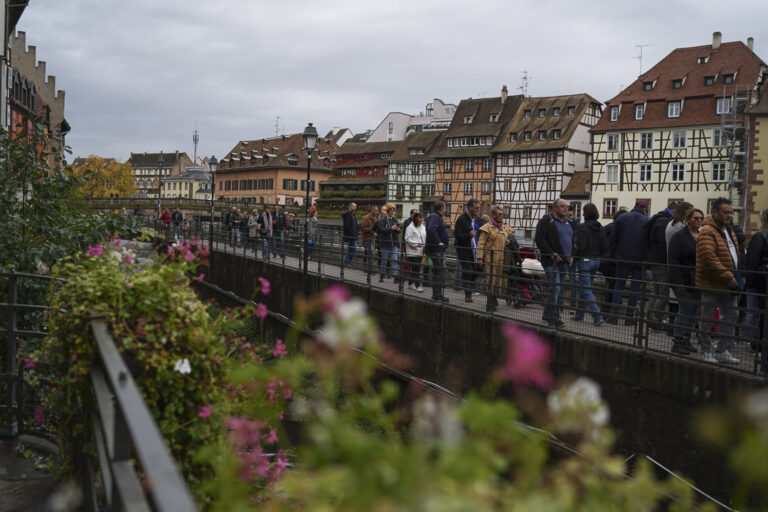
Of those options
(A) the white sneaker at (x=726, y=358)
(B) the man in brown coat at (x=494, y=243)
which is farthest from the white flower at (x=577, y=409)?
(B) the man in brown coat at (x=494, y=243)

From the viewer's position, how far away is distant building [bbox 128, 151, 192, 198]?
170 meters

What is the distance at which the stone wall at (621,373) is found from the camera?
746cm

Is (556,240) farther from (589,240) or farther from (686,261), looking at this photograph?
(686,261)

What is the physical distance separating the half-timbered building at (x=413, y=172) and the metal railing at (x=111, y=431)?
6436 centimetres

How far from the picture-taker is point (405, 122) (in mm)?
89750

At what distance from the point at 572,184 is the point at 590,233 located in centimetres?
4618

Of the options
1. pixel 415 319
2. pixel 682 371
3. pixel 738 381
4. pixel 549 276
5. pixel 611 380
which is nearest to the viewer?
pixel 738 381

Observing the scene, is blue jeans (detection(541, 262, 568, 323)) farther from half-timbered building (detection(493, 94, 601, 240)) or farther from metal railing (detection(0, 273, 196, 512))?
half-timbered building (detection(493, 94, 601, 240))

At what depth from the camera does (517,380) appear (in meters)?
1.24

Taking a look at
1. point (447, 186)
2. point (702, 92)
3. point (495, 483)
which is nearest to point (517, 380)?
point (495, 483)

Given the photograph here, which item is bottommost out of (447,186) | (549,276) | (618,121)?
(549,276)

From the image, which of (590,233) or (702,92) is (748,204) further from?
(590,233)

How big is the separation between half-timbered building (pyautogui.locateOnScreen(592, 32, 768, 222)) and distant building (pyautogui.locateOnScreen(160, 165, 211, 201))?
102707mm

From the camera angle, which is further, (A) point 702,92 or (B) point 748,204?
(A) point 702,92
